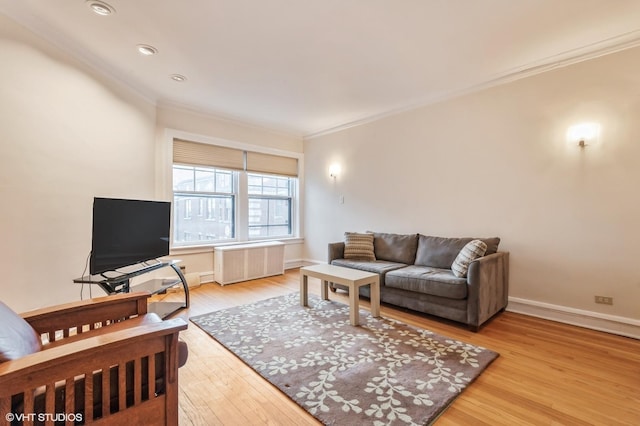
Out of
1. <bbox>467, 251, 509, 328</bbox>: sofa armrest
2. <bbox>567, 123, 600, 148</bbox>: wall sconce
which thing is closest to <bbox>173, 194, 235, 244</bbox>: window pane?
<bbox>467, 251, 509, 328</bbox>: sofa armrest

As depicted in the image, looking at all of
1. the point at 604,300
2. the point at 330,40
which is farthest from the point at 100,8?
the point at 604,300

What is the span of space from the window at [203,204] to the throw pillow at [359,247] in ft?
6.68

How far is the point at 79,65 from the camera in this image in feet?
9.29

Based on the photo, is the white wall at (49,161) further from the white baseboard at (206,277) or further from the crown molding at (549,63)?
the crown molding at (549,63)

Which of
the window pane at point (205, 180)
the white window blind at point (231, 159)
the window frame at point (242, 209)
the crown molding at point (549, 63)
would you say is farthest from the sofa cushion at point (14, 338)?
the crown molding at point (549, 63)

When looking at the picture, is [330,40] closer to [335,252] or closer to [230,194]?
[335,252]

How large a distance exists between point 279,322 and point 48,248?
216 cm

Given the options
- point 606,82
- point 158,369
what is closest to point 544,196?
point 606,82

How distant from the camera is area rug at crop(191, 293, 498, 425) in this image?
1703 mm

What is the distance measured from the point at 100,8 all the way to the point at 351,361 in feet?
10.8

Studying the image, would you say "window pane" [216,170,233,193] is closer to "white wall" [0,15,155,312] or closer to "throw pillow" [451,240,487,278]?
"white wall" [0,15,155,312]

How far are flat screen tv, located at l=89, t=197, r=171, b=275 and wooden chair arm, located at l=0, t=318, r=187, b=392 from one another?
4.84 ft

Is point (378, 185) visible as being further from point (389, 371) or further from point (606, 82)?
point (389, 371)

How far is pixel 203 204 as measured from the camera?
4605mm
